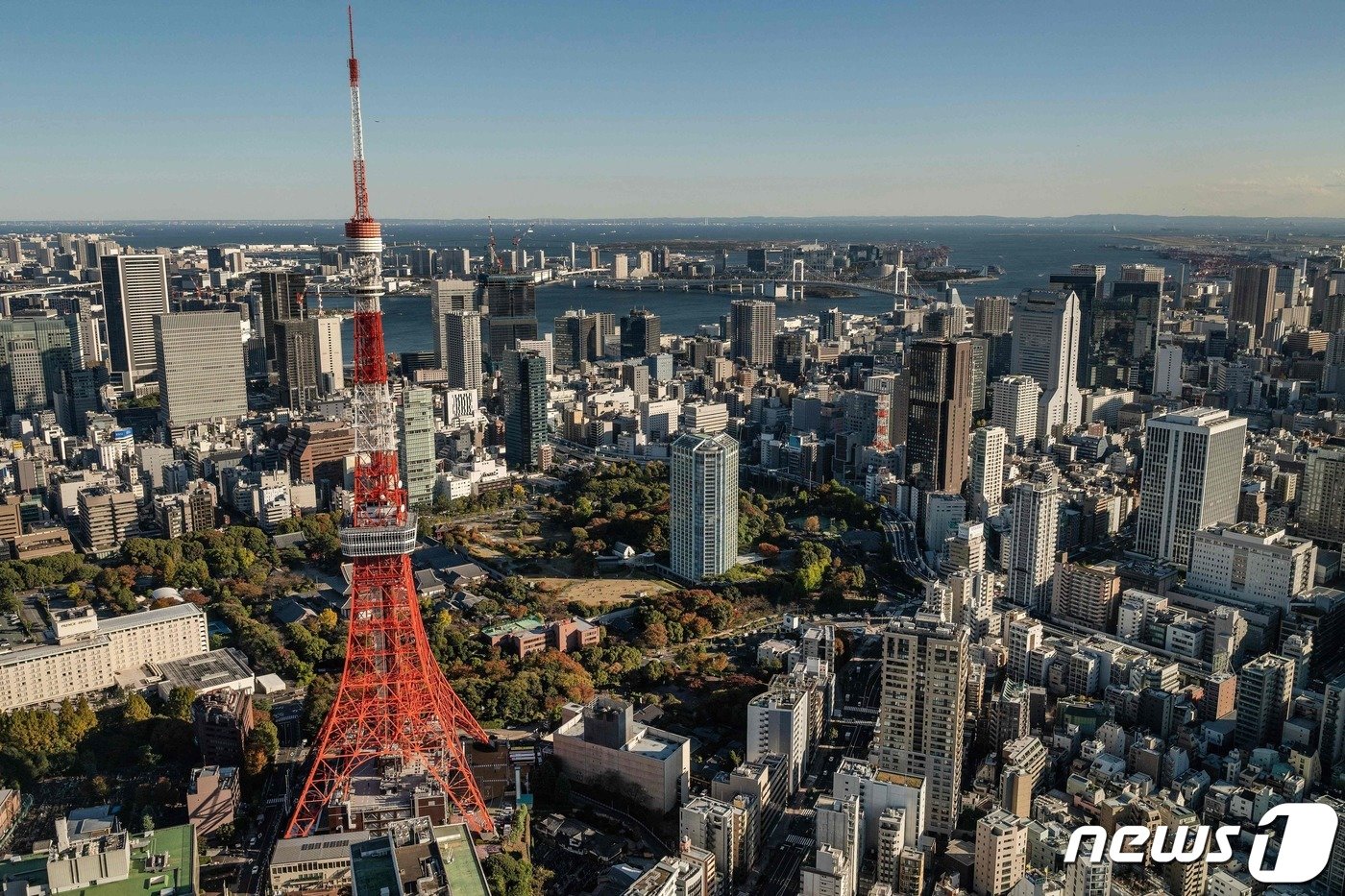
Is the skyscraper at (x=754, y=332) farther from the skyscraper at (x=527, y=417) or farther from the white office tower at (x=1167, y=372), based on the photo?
the skyscraper at (x=527, y=417)

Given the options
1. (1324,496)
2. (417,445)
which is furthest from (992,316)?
(417,445)

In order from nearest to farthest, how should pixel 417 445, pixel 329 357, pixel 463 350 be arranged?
pixel 417 445
pixel 463 350
pixel 329 357

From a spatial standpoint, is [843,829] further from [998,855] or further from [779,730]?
[779,730]

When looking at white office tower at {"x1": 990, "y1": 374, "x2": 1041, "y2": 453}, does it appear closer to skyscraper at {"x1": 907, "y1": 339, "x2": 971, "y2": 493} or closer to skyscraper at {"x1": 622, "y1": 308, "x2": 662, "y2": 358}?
skyscraper at {"x1": 907, "y1": 339, "x2": 971, "y2": 493}

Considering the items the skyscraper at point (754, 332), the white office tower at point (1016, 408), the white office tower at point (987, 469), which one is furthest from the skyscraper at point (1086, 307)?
the white office tower at point (987, 469)

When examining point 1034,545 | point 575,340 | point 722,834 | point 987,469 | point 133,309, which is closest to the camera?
point 722,834

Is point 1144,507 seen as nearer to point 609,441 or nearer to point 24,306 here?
point 609,441

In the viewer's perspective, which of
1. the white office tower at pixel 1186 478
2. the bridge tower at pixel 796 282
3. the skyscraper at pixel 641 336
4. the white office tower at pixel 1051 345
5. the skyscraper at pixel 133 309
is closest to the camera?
the white office tower at pixel 1186 478
